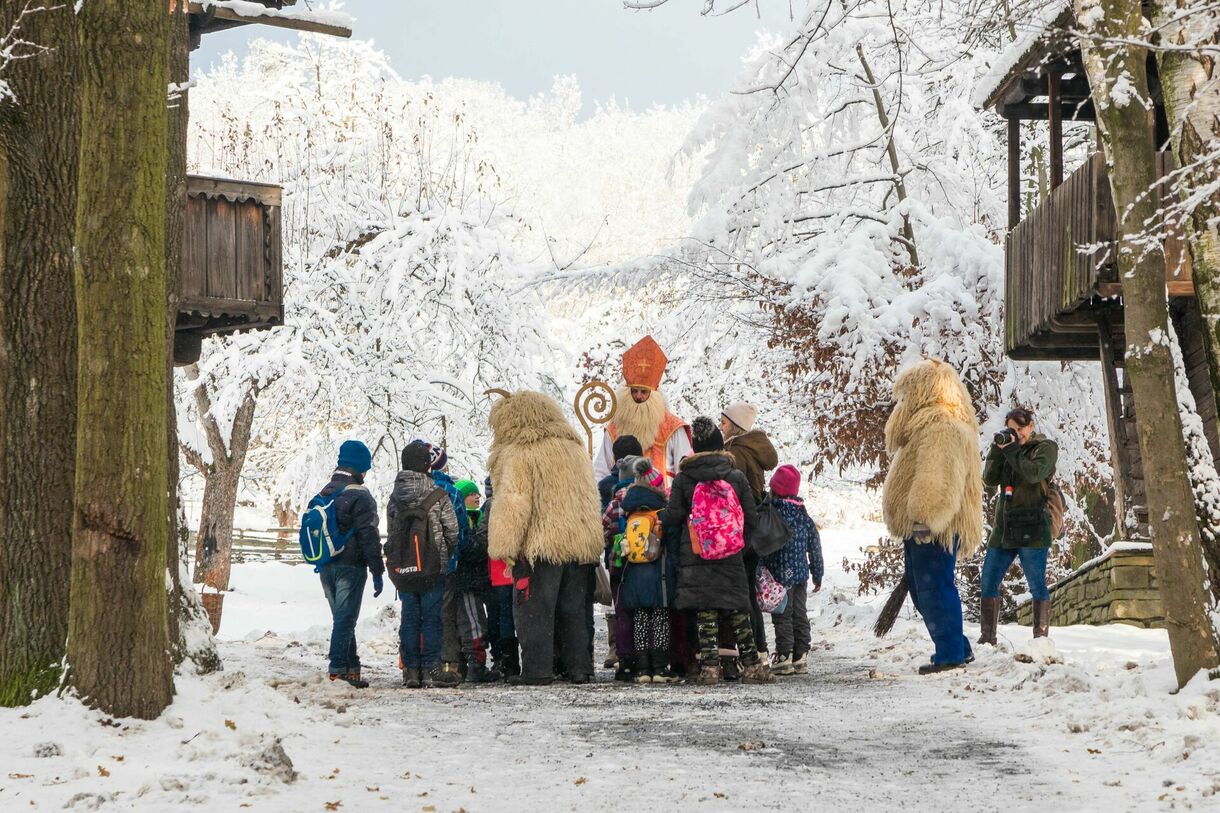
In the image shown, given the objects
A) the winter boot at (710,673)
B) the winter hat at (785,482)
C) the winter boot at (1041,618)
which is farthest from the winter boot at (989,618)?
the winter boot at (710,673)

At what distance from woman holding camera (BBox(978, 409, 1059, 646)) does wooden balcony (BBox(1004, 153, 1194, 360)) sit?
4.91 ft

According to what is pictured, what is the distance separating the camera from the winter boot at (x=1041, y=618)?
10922mm

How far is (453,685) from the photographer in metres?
10.3

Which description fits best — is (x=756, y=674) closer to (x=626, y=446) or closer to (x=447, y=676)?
(x=626, y=446)

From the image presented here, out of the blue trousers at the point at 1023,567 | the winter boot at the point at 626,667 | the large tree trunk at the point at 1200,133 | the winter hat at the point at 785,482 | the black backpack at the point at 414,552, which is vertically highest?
the large tree trunk at the point at 1200,133

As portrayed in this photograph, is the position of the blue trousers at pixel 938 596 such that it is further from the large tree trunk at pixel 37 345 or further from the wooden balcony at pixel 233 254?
the wooden balcony at pixel 233 254

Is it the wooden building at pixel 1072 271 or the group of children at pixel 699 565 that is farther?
the wooden building at pixel 1072 271

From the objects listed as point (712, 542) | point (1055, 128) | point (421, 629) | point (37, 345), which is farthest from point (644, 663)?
point (1055, 128)

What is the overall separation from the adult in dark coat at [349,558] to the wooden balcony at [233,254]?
5464 millimetres

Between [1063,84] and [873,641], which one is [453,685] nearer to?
[873,641]

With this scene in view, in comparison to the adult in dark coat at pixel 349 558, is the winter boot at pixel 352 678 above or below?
below

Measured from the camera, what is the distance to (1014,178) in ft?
52.0

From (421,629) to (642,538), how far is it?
1757 millimetres

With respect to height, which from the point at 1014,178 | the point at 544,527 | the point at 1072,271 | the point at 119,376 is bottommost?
the point at 544,527
